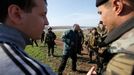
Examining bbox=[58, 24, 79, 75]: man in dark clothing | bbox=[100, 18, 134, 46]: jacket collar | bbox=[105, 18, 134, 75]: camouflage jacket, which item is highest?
bbox=[100, 18, 134, 46]: jacket collar

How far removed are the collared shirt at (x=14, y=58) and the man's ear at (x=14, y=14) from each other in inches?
2.1

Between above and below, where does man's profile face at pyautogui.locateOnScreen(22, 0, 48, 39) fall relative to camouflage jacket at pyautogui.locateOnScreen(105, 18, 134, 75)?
above

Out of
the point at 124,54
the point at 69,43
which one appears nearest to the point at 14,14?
the point at 124,54

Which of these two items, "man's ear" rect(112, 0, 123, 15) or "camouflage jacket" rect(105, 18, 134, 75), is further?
"man's ear" rect(112, 0, 123, 15)

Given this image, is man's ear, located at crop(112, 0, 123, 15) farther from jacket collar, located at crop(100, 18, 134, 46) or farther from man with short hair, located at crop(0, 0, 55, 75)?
man with short hair, located at crop(0, 0, 55, 75)

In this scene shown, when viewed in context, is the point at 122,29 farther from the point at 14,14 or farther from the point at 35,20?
the point at 14,14

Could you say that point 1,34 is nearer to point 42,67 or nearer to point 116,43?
point 42,67

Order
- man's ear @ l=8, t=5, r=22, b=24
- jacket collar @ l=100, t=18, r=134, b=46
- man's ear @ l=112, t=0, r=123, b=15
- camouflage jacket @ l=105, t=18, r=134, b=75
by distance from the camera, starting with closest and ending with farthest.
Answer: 1. man's ear @ l=8, t=5, r=22, b=24
2. camouflage jacket @ l=105, t=18, r=134, b=75
3. jacket collar @ l=100, t=18, r=134, b=46
4. man's ear @ l=112, t=0, r=123, b=15

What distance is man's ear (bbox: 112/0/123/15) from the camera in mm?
2234

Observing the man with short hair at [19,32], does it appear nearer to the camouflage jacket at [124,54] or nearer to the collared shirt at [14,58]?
the collared shirt at [14,58]

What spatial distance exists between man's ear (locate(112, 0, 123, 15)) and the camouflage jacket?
0.17 metres

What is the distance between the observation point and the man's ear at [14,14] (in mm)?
1668

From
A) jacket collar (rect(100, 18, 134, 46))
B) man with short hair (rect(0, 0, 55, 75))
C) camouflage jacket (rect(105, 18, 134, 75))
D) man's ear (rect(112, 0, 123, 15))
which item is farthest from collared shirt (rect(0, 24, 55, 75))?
man's ear (rect(112, 0, 123, 15))

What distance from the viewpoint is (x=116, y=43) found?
6.61ft
